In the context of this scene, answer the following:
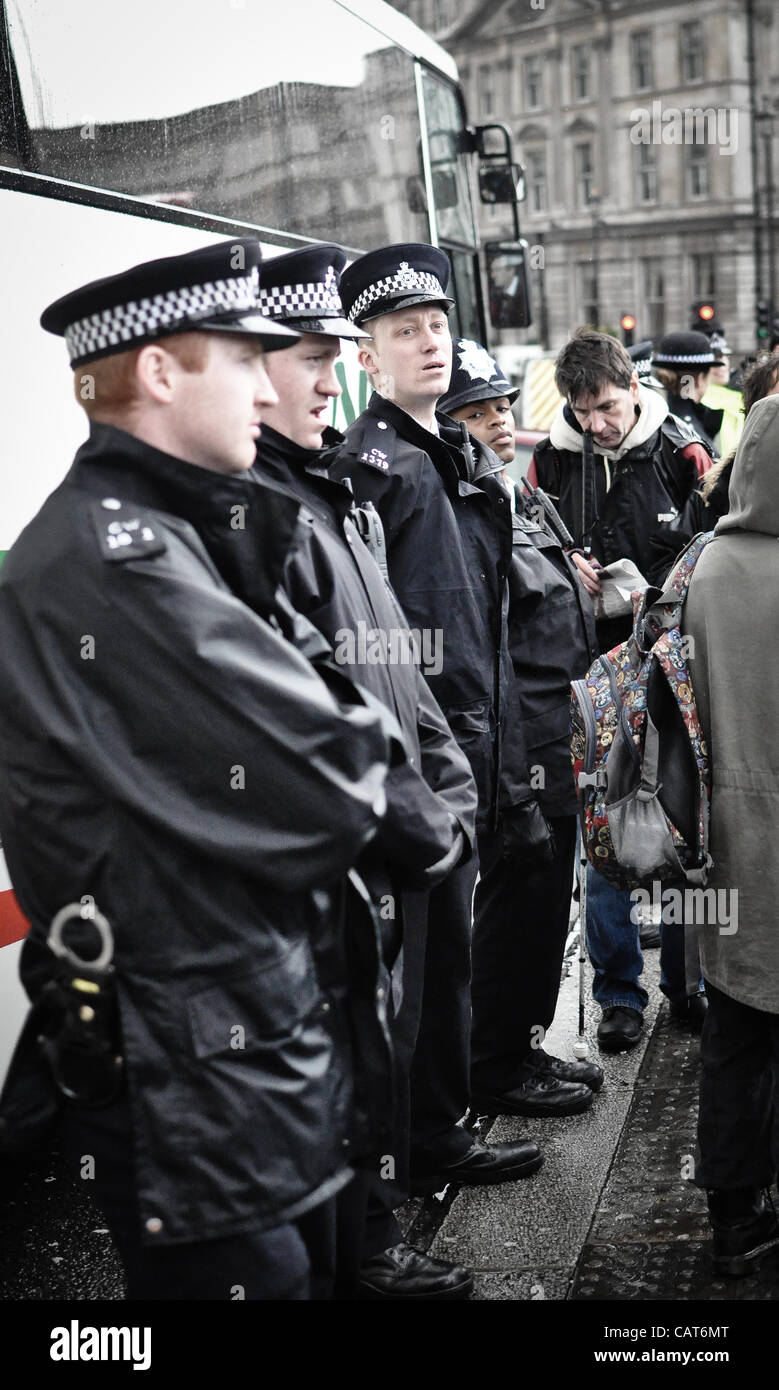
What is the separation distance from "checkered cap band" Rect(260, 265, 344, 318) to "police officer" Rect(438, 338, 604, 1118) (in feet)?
3.98

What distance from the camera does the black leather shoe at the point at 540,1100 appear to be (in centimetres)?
432

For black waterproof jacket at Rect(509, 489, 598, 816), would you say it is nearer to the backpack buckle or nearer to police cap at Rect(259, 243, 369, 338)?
the backpack buckle

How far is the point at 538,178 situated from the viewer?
7125 centimetres

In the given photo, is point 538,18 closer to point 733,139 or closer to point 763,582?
point 733,139

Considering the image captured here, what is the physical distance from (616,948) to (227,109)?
10.6 feet

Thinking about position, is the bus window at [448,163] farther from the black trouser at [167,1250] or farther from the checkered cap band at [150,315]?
the black trouser at [167,1250]

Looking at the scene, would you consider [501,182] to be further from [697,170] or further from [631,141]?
[631,141]

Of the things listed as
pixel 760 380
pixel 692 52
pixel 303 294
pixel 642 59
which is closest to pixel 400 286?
pixel 303 294

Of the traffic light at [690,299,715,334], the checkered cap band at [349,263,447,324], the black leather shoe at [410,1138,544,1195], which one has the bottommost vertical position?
the black leather shoe at [410,1138,544,1195]

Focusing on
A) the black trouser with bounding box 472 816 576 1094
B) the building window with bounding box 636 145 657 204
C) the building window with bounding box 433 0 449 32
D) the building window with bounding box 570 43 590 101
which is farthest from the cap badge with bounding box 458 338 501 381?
the building window with bounding box 433 0 449 32

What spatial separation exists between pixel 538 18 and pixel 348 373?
65.4 m

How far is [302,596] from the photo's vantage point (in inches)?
106

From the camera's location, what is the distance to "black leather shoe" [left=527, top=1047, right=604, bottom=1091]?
14.5 feet

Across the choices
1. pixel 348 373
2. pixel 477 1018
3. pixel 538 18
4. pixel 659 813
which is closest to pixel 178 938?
pixel 659 813
